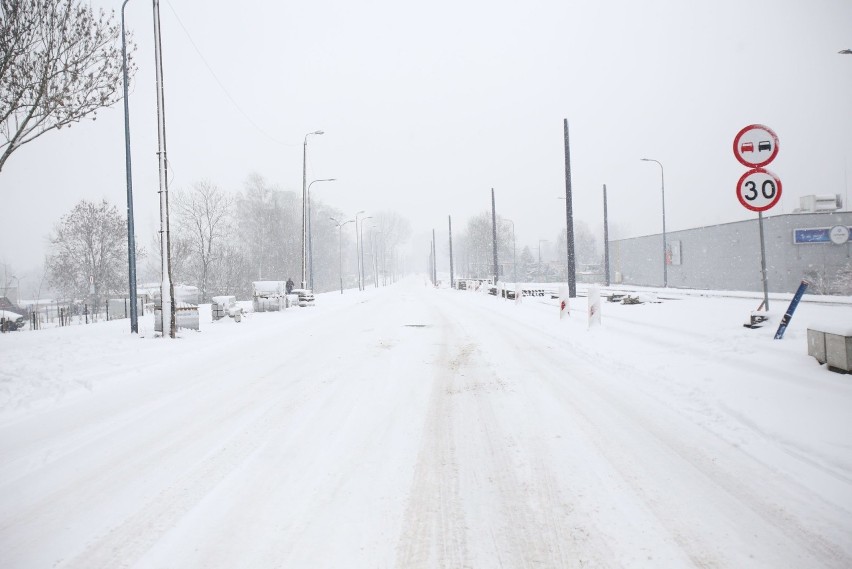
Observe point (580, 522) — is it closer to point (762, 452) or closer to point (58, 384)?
A: point (762, 452)

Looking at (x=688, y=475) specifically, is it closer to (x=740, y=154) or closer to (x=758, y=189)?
(x=758, y=189)

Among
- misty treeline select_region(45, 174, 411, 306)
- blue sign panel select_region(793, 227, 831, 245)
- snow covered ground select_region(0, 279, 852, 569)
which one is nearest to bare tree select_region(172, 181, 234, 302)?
misty treeline select_region(45, 174, 411, 306)

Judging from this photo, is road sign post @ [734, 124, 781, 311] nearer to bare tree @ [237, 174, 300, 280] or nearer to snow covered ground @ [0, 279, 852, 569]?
snow covered ground @ [0, 279, 852, 569]

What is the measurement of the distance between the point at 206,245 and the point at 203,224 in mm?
2267

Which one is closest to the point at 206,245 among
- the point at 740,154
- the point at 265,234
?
the point at 265,234

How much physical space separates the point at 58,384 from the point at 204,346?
3.80m

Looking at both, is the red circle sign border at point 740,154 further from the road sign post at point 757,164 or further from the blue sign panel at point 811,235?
the blue sign panel at point 811,235

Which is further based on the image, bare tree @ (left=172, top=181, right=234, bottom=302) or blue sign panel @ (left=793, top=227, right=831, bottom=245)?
bare tree @ (left=172, top=181, right=234, bottom=302)

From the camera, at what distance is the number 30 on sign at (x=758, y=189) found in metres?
7.63

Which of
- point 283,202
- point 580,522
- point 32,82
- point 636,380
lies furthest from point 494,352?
point 283,202

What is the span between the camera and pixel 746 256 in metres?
34.2

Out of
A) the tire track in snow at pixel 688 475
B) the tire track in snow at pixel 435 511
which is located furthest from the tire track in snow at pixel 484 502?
the tire track in snow at pixel 688 475

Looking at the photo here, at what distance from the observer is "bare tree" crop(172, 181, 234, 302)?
45.7 meters

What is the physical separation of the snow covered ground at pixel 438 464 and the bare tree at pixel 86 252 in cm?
3133
